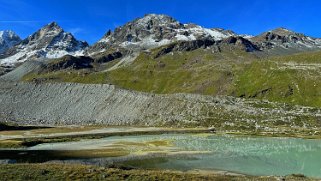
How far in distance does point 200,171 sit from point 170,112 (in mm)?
130032

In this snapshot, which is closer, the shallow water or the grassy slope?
the grassy slope

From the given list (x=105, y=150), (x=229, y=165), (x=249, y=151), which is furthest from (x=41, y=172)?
(x=249, y=151)

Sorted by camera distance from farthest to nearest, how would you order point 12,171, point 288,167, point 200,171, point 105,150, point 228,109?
point 228,109
point 105,150
point 288,167
point 200,171
point 12,171

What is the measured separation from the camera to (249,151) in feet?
308

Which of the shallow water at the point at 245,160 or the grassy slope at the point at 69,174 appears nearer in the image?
the grassy slope at the point at 69,174

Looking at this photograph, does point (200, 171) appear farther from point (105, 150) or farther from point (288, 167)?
point (105, 150)

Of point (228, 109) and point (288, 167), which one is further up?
point (228, 109)

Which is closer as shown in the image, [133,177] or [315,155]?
[133,177]

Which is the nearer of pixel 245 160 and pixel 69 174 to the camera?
pixel 69 174

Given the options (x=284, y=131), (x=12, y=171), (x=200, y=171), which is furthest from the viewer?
(x=284, y=131)

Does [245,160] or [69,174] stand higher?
[69,174]

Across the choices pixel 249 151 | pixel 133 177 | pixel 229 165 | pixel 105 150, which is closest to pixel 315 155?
pixel 249 151

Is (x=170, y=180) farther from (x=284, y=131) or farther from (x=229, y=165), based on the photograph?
(x=284, y=131)

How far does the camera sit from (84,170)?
51.1m
